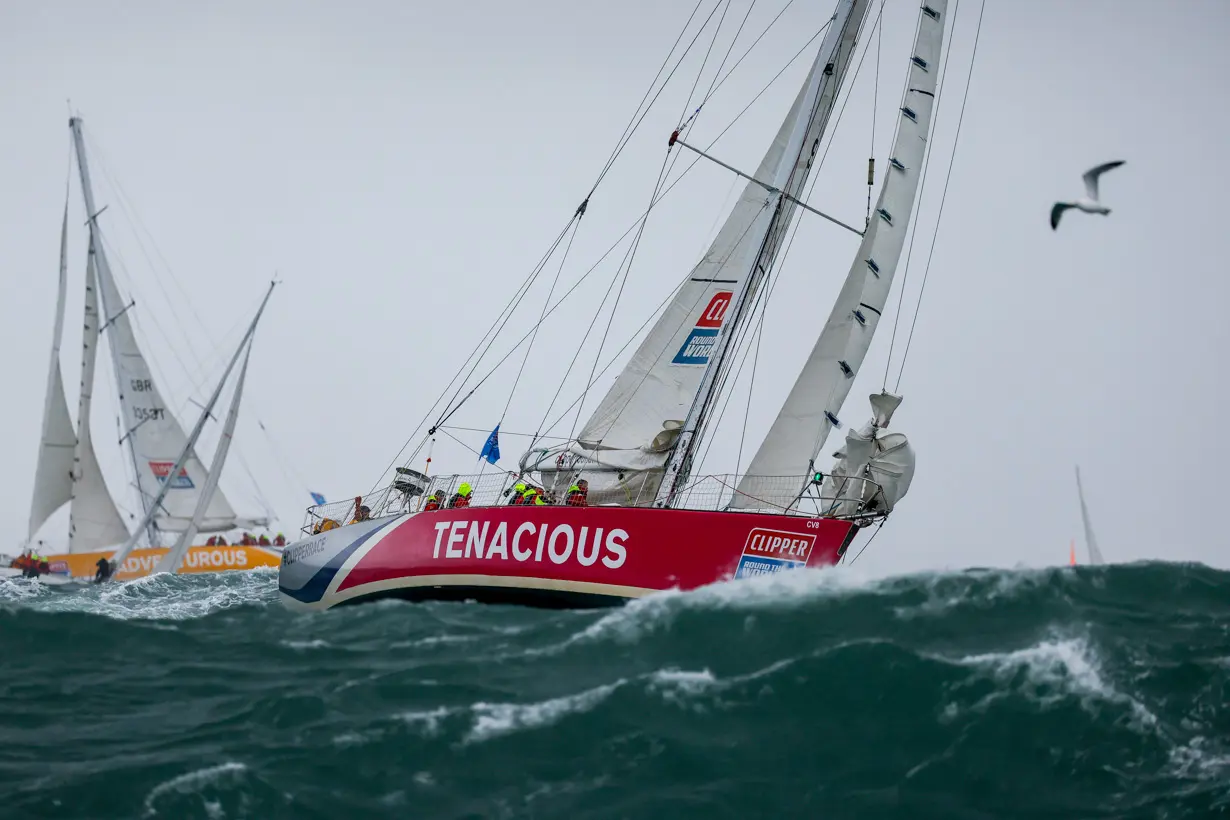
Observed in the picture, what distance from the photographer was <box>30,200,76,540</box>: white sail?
37688mm

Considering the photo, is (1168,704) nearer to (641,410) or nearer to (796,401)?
(796,401)

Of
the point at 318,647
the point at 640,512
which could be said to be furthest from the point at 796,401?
the point at 318,647

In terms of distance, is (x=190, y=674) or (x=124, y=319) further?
(x=124, y=319)

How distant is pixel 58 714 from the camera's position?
11.2 meters

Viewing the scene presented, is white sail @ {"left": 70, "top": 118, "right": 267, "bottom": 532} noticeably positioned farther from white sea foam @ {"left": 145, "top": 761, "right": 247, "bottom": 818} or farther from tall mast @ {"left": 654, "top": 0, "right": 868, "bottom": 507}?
white sea foam @ {"left": 145, "top": 761, "right": 247, "bottom": 818}

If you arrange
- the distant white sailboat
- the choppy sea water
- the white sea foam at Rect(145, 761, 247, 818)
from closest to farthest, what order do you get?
the white sea foam at Rect(145, 761, 247, 818), the choppy sea water, the distant white sailboat

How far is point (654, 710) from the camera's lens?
36.3 feet

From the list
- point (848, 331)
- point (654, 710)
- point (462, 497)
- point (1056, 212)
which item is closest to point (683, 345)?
point (848, 331)

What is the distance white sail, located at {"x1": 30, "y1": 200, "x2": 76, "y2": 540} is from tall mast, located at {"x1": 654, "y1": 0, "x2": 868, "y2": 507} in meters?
27.1

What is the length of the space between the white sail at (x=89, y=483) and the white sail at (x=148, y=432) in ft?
2.74

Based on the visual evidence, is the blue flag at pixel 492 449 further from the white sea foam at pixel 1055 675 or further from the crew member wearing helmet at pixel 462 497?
the white sea foam at pixel 1055 675

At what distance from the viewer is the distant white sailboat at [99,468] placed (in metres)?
37.6

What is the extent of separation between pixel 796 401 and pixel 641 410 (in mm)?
2295

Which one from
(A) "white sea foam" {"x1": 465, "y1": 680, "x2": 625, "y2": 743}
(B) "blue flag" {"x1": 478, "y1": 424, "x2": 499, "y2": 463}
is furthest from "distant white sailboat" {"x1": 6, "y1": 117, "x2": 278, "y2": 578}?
(A) "white sea foam" {"x1": 465, "y1": 680, "x2": 625, "y2": 743}
